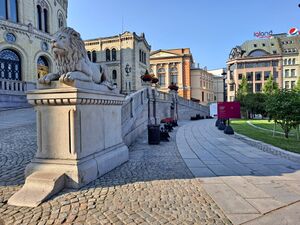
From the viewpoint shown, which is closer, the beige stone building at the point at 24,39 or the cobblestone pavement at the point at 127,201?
the cobblestone pavement at the point at 127,201

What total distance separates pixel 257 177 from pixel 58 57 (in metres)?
4.92

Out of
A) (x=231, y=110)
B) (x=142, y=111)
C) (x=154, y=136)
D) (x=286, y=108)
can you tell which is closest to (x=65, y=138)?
(x=154, y=136)

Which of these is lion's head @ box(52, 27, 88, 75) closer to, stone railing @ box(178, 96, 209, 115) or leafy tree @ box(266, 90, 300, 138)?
leafy tree @ box(266, 90, 300, 138)

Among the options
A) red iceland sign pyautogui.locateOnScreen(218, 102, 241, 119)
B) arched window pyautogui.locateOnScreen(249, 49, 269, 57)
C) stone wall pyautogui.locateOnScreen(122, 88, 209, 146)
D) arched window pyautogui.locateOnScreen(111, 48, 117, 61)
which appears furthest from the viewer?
arched window pyautogui.locateOnScreen(249, 49, 269, 57)

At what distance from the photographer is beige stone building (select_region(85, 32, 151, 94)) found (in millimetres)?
41562

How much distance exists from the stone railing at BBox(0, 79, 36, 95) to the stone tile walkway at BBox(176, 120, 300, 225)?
21477 millimetres

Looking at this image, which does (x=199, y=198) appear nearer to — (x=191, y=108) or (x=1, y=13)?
(x=1, y=13)

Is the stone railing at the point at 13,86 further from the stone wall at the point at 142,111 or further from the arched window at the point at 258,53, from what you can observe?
the arched window at the point at 258,53

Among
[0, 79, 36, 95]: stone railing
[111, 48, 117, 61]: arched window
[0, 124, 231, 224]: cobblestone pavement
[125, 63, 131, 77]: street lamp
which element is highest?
[111, 48, 117, 61]: arched window

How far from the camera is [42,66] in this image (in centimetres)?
2803

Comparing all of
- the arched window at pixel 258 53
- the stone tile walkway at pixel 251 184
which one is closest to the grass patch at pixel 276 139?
the stone tile walkway at pixel 251 184

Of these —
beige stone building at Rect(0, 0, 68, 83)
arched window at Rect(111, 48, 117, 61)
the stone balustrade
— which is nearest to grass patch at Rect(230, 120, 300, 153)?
the stone balustrade

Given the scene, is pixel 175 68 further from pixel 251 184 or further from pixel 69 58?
pixel 251 184

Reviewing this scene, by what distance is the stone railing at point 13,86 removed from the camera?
861 inches
